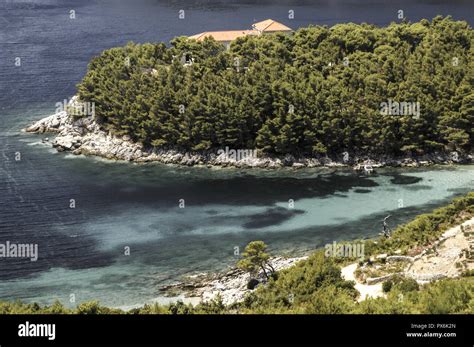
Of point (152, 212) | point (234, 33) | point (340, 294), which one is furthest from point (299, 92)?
point (340, 294)

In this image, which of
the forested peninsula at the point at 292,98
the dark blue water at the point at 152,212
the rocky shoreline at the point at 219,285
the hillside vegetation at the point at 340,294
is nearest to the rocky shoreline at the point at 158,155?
the forested peninsula at the point at 292,98

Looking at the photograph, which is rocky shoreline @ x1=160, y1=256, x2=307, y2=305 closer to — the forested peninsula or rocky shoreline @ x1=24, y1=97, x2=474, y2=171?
rocky shoreline @ x1=24, y1=97, x2=474, y2=171

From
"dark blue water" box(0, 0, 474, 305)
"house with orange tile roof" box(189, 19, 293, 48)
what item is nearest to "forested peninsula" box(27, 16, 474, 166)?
"dark blue water" box(0, 0, 474, 305)

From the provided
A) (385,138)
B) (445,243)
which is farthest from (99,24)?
(445,243)

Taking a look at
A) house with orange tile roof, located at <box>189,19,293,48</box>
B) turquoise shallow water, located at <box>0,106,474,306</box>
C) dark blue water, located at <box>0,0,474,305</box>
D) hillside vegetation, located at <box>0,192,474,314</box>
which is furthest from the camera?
house with orange tile roof, located at <box>189,19,293,48</box>

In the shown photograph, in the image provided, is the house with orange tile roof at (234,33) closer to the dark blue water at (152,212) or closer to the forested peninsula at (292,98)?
the forested peninsula at (292,98)

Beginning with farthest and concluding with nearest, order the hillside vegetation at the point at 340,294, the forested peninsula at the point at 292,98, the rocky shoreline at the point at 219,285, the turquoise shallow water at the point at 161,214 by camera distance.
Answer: the forested peninsula at the point at 292,98, the turquoise shallow water at the point at 161,214, the rocky shoreline at the point at 219,285, the hillside vegetation at the point at 340,294
